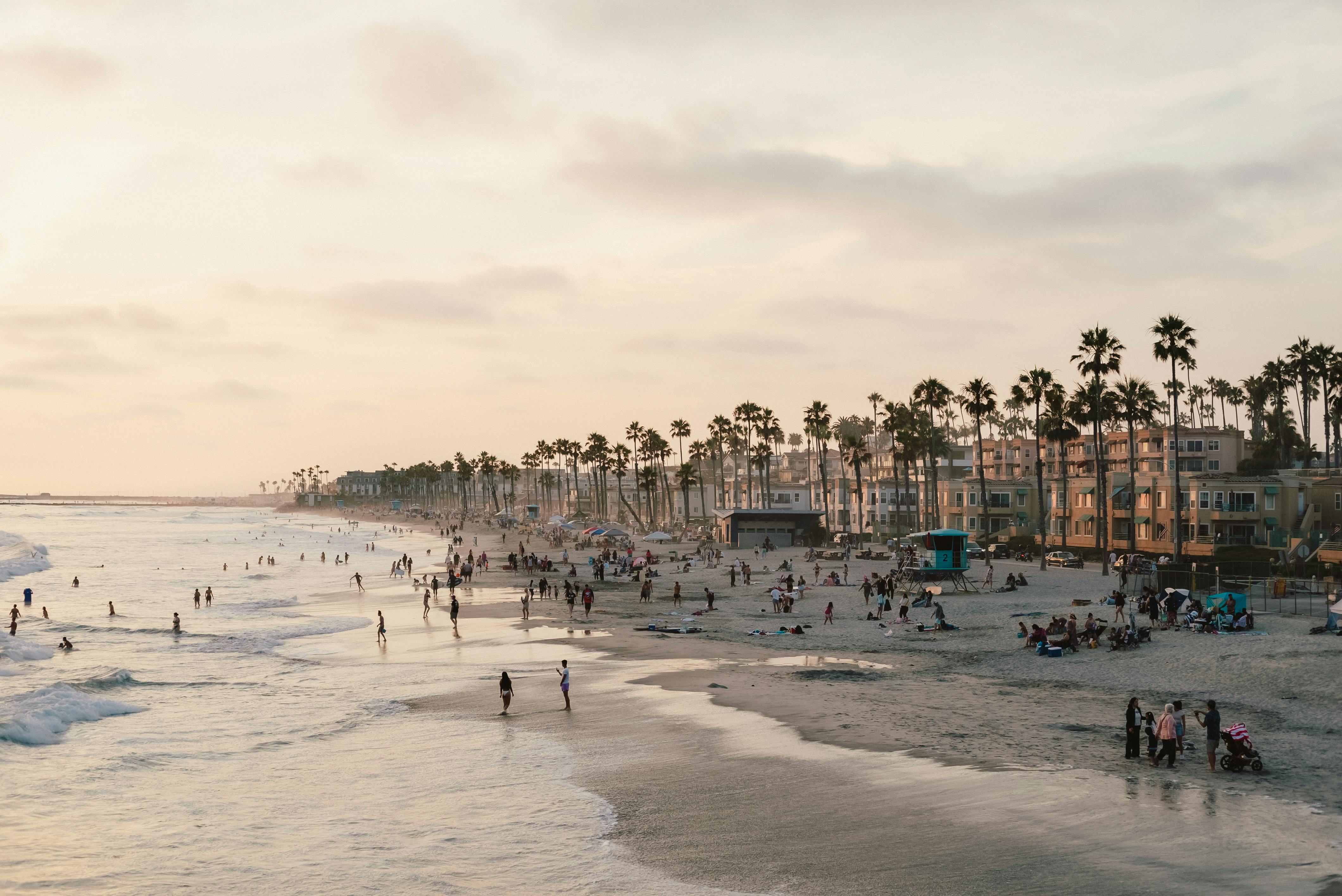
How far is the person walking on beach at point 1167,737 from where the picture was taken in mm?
20172

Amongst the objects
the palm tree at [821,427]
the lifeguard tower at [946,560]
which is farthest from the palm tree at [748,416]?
the lifeguard tower at [946,560]

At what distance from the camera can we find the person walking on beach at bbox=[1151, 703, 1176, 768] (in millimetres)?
20172

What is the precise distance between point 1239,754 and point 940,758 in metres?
6.05

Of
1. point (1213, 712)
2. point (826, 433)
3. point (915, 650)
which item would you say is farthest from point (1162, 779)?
point (826, 433)

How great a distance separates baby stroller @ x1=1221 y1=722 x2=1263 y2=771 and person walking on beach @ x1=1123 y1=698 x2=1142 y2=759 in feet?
5.35

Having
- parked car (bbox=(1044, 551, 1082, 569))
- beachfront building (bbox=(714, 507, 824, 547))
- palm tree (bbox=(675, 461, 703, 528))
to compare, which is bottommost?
parked car (bbox=(1044, 551, 1082, 569))

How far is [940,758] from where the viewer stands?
70.9 ft

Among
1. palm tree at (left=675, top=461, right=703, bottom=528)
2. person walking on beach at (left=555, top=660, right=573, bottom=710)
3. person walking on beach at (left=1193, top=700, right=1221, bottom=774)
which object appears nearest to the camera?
person walking on beach at (left=1193, top=700, right=1221, bottom=774)

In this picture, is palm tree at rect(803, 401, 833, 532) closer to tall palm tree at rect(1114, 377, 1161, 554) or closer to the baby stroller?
tall palm tree at rect(1114, 377, 1161, 554)

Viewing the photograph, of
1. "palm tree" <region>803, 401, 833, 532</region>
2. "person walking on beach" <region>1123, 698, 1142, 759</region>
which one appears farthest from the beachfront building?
"person walking on beach" <region>1123, 698, 1142, 759</region>

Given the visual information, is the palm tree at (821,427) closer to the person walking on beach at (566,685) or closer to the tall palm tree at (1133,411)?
the tall palm tree at (1133,411)

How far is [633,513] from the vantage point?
158 metres

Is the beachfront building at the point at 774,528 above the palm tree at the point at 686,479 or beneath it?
beneath

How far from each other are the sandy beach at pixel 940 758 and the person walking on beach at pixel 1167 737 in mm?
309
